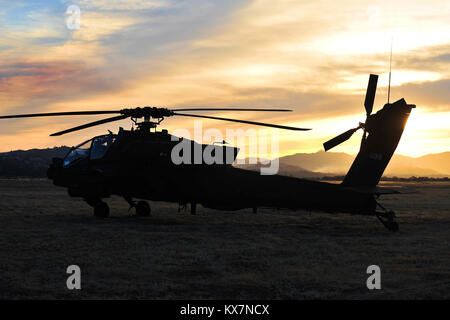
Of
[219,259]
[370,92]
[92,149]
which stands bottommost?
[219,259]

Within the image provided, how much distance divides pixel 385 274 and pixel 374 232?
6.88 meters

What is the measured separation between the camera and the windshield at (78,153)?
767 inches

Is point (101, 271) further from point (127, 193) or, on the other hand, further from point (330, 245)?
point (127, 193)

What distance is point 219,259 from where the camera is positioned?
11.1 metres

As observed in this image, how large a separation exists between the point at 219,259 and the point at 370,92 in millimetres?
9480

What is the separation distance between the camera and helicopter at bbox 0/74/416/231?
55.7 feet

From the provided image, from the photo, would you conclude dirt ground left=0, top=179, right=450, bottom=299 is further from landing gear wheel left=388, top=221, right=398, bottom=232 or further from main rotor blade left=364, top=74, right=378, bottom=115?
main rotor blade left=364, top=74, right=378, bottom=115

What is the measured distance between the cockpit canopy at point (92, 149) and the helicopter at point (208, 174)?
0.01m

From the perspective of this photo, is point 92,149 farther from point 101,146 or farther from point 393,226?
point 393,226

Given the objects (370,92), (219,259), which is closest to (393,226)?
(370,92)

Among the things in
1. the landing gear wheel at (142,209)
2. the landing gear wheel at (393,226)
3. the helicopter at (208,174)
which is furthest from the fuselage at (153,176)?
the landing gear wheel at (393,226)

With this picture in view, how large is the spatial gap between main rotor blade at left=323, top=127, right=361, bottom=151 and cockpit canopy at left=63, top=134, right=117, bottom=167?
27.6ft
